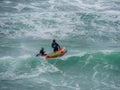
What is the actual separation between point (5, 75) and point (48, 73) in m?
3.33

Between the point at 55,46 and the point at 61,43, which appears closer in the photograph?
the point at 55,46

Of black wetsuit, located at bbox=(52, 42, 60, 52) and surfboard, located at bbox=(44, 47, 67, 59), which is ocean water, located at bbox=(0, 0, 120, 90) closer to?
surfboard, located at bbox=(44, 47, 67, 59)

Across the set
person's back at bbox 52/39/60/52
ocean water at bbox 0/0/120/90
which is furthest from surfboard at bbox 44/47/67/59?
ocean water at bbox 0/0/120/90

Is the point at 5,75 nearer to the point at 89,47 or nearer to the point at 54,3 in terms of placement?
the point at 89,47

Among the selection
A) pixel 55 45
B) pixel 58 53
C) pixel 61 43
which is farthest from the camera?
pixel 61 43

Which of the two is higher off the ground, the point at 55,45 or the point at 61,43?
the point at 55,45

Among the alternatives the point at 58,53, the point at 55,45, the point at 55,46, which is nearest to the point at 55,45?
the point at 55,45

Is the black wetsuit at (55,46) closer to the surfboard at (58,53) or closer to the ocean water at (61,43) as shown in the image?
the surfboard at (58,53)

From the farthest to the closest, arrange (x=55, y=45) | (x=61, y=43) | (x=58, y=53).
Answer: (x=61, y=43) < (x=58, y=53) < (x=55, y=45)

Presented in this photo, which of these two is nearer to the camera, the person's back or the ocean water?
the ocean water

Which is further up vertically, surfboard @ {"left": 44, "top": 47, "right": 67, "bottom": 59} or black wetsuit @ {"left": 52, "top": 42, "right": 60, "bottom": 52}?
black wetsuit @ {"left": 52, "top": 42, "right": 60, "bottom": 52}

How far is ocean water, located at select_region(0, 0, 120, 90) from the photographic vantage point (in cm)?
2191

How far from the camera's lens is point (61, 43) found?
28328mm

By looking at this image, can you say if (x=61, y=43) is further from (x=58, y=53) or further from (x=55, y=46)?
(x=55, y=46)
